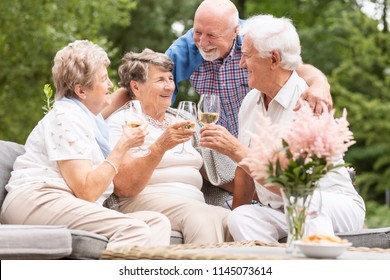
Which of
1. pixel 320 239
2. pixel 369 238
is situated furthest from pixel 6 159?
pixel 320 239

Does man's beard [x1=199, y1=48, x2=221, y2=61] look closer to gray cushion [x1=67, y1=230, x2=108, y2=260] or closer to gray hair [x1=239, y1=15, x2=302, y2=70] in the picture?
gray hair [x1=239, y1=15, x2=302, y2=70]

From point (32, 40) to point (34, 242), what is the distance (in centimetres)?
907

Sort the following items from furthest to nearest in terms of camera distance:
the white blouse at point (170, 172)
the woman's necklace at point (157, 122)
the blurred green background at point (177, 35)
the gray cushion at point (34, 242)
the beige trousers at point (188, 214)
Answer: the blurred green background at point (177, 35), the woman's necklace at point (157, 122), the white blouse at point (170, 172), the beige trousers at point (188, 214), the gray cushion at point (34, 242)

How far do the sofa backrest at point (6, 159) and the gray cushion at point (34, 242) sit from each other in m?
0.79

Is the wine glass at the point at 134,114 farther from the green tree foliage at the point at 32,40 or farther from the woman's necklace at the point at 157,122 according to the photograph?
the green tree foliage at the point at 32,40

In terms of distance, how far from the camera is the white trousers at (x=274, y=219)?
434 cm

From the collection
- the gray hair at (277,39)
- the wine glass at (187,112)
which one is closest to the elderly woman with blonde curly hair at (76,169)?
the wine glass at (187,112)

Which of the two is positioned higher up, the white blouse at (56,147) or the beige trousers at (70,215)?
the white blouse at (56,147)

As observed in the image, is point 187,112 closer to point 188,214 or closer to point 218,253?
point 188,214

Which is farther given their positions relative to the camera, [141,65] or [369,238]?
[141,65]

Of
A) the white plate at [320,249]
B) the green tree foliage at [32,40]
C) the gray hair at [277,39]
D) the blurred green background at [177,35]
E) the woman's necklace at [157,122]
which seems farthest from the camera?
the blurred green background at [177,35]

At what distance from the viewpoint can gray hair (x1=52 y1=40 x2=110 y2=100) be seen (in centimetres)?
447

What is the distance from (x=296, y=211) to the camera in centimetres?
324
